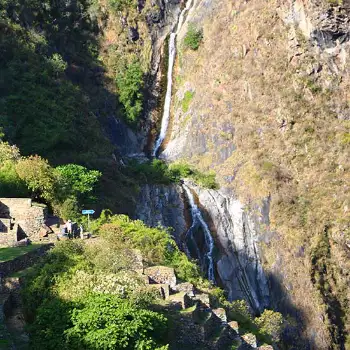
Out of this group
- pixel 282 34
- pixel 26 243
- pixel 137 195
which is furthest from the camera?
pixel 282 34

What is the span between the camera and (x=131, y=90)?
4659cm

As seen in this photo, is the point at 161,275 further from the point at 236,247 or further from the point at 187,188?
the point at 187,188

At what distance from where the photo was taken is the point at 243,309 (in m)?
23.7

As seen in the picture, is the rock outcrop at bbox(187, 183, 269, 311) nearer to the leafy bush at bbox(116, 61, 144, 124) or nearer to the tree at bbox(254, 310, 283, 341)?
the tree at bbox(254, 310, 283, 341)

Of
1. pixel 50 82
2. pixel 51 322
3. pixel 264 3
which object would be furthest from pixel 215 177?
pixel 51 322


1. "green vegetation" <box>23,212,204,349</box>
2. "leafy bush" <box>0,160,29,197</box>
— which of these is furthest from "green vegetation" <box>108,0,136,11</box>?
"green vegetation" <box>23,212,204,349</box>

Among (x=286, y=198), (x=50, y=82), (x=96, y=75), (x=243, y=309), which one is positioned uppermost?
(x=96, y=75)

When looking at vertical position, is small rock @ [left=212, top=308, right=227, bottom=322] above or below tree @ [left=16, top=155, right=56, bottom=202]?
below

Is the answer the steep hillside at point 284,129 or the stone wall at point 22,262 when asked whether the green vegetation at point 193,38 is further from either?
the stone wall at point 22,262

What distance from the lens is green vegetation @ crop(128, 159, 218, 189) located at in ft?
125

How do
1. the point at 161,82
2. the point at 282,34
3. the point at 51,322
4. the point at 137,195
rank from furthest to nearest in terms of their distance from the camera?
the point at 161,82 < the point at 282,34 < the point at 137,195 < the point at 51,322

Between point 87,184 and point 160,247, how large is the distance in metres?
7.42

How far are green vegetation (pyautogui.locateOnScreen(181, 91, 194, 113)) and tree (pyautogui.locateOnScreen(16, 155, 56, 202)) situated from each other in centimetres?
2210

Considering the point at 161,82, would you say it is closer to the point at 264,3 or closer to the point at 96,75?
the point at 96,75
